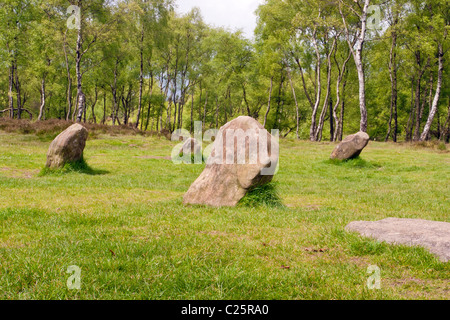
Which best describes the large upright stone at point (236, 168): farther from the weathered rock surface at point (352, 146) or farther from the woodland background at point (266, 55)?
the woodland background at point (266, 55)

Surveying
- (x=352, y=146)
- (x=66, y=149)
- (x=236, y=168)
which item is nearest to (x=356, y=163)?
(x=352, y=146)

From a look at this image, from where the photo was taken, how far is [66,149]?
1569 centimetres

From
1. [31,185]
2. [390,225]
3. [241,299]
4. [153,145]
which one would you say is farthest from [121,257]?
[153,145]

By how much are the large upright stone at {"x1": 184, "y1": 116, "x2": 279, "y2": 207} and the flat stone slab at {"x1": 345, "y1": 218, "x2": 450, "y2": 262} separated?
3.26 meters

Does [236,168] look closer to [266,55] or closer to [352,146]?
[352,146]

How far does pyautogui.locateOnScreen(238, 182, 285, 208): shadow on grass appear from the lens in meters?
9.31

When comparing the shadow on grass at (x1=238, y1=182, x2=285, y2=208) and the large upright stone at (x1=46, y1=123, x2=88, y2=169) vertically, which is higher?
the large upright stone at (x1=46, y1=123, x2=88, y2=169)

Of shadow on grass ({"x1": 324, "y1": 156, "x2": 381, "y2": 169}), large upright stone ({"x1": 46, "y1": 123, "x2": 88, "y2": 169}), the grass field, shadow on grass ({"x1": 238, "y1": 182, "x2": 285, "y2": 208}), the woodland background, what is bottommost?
the grass field

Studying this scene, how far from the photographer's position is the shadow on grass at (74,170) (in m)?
15.2

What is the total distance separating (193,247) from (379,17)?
41.4 m

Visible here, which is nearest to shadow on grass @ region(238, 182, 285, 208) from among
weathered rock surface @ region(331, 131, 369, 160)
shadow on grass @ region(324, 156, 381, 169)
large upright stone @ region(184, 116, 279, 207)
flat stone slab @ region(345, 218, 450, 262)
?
large upright stone @ region(184, 116, 279, 207)

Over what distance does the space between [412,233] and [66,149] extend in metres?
15.2

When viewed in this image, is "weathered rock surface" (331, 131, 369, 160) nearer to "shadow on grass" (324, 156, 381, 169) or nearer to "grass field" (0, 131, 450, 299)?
"shadow on grass" (324, 156, 381, 169)

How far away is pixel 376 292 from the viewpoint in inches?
156
